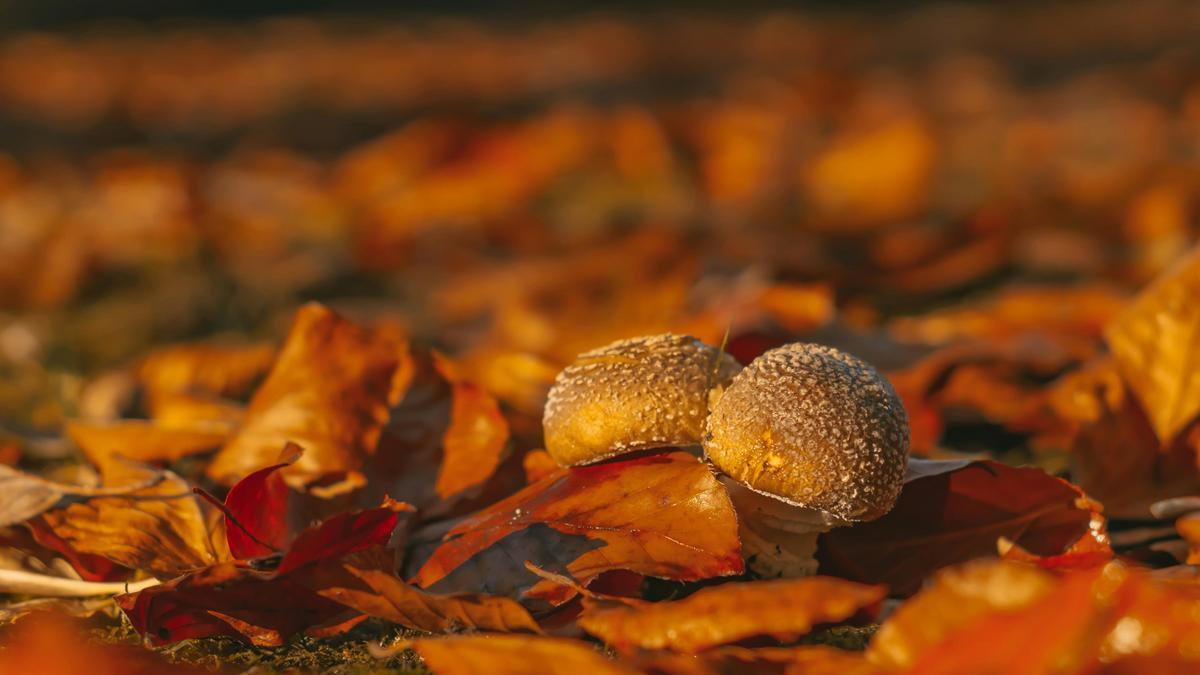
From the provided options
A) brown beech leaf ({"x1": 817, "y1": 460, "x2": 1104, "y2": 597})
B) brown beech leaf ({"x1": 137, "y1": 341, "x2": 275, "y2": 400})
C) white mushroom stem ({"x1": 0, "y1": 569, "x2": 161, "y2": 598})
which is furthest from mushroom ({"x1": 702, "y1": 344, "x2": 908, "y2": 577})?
brown beech leaf ({"x1": 137, "y1": 341, "x2": 275, "y2": 400})

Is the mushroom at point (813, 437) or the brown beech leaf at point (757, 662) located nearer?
the brown beech leaf at point (757, 662)

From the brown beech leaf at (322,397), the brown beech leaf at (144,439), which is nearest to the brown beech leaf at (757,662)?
the brown beech leaf at (322,397)

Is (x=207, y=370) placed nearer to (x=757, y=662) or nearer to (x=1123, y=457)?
A: (x=757, y=662)

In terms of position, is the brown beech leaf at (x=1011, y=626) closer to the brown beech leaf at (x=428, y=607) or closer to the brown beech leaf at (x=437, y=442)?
the brown beech leaf at (x=428, y=607)

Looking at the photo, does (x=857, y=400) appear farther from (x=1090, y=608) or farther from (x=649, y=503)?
(x=1090, y=608)

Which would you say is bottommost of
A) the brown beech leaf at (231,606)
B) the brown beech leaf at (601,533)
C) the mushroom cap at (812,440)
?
the brown beech leaf at (231,606)

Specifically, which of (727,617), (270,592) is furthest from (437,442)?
(727,617)
